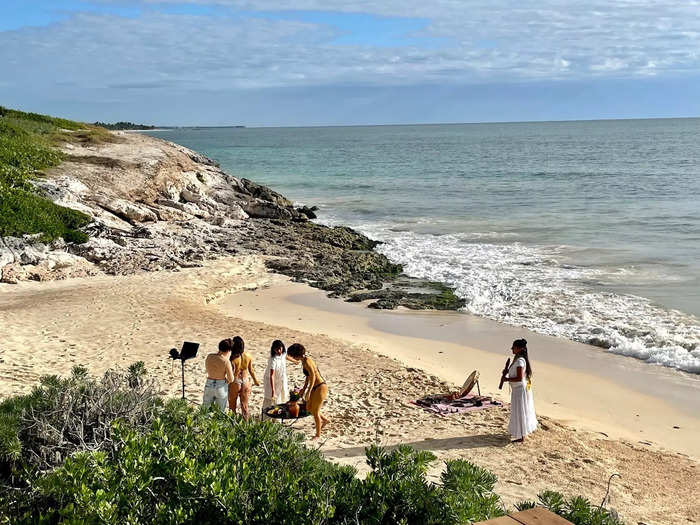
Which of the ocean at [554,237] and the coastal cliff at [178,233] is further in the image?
the coastal cliff at [178,233]

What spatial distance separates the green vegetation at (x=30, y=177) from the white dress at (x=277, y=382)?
1346 cm

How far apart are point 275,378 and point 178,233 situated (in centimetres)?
1641

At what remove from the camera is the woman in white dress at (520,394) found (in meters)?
9.97

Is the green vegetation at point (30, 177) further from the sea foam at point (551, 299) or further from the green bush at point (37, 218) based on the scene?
the sea foam at point (551, 299)

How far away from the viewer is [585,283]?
21.5 metres

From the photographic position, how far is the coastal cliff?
795 inches

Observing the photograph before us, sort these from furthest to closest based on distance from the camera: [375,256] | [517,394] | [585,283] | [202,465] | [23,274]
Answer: [375,256]
[585,283]
[23,274]
[517,394]
[202,465]

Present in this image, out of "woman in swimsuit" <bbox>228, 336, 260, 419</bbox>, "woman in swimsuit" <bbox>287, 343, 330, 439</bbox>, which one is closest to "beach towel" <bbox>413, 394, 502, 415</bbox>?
"woman in swimsuit" <bbox>287, 343, 330, 439</bbox>

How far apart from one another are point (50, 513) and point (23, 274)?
1535cm

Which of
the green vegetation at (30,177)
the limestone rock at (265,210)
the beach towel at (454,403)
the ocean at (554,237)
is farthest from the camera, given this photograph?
the limestone rock at (265,210)

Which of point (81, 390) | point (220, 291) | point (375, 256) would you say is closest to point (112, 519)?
point (81, 390)

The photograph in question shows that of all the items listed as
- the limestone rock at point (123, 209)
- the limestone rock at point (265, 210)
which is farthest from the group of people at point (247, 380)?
the limestone rock at point (265, 210)

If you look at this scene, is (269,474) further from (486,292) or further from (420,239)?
(420,239)

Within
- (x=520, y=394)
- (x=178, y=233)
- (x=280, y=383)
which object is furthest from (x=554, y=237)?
(x=280, y=383)
